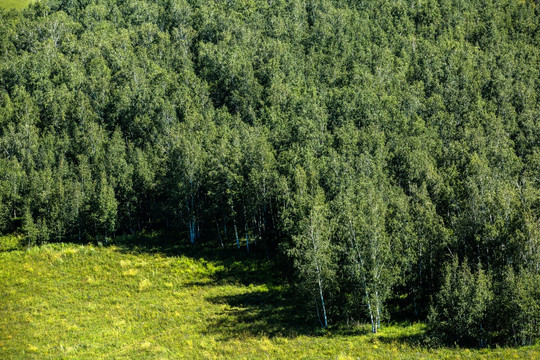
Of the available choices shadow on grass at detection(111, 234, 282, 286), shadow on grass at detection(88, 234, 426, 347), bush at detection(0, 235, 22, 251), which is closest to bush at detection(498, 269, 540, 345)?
shadow on grass at detection(88, 234, 426, 347)

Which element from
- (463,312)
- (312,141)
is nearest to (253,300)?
(463,312)

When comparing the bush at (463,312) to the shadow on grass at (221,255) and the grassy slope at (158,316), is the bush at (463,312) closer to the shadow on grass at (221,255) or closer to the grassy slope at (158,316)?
the grassy slope at (158,316)

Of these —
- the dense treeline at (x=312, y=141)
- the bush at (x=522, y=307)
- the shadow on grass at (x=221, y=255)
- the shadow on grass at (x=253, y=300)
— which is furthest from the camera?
the shadow on grass at (x=221, y=255)

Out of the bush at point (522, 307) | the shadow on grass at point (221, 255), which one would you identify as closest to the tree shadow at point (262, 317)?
the shadow on grass at point (221, 255)

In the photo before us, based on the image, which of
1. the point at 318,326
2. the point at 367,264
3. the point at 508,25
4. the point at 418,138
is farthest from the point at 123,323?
the point at 508,25

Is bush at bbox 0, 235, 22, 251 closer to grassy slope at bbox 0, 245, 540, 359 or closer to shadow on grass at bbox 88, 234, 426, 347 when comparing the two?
grassy slope at bbox 0, 245, 540, 359

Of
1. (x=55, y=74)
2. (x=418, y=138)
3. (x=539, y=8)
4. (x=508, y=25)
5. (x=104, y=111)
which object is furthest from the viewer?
(x=539, y=8)

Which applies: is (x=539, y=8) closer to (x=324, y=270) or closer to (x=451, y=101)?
(x=451, y=101)
